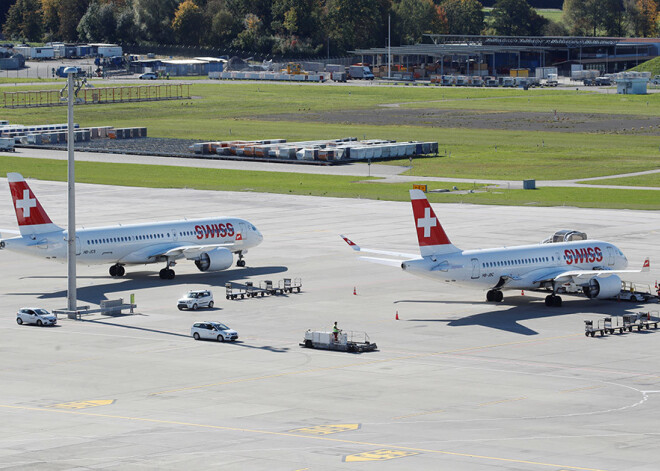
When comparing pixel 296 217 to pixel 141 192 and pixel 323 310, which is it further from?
pixel 323 310

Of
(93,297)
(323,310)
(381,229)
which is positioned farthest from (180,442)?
(381,229)

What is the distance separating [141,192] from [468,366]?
8895cm

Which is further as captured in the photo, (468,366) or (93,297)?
(93,297)

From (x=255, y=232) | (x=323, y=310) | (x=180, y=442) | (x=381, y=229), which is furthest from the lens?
(x=381, y=229)

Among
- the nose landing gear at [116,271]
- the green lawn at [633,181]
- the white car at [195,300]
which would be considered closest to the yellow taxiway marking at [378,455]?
the white car at [195,300]

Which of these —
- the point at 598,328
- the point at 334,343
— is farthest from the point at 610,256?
the point at 334,343

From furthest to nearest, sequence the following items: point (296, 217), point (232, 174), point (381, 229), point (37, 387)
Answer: point (232, 174) < point (296, 217) < point (381, 229) < point (37, 387)

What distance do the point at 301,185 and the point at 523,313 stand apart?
76.9 meters

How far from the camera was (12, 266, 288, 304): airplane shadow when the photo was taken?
88613mm

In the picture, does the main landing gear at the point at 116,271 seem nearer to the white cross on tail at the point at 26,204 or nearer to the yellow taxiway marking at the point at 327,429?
the white cross on tail at the point at 26,204

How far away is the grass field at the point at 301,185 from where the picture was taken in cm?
13825

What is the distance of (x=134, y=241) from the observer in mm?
94625

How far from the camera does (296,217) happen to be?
420ft

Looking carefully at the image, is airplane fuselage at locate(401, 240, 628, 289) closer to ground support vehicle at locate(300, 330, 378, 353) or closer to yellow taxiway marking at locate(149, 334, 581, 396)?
yellow taxiway marking at locate(149, 334, 581, 396)
